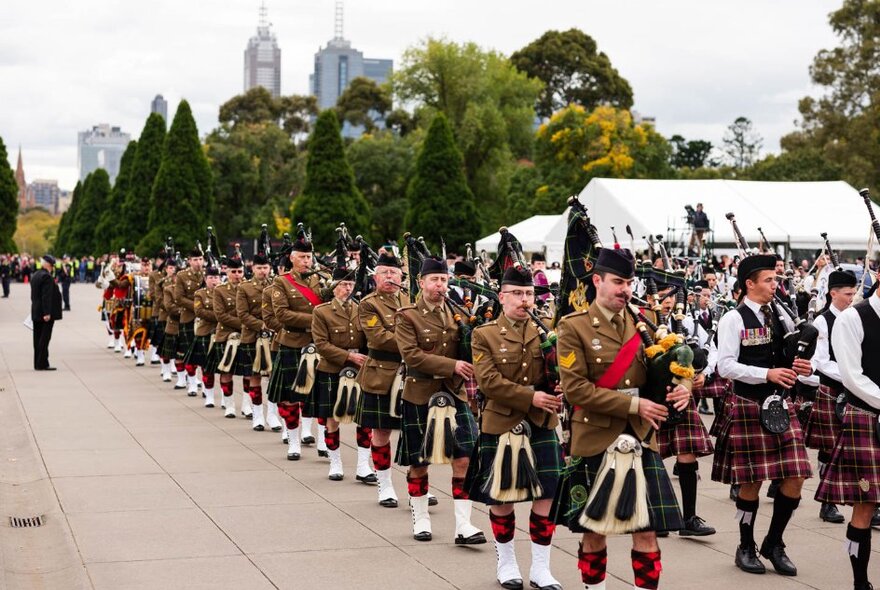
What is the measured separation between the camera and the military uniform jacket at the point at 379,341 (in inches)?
339

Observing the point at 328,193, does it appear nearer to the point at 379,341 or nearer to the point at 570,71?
the point at 570,71

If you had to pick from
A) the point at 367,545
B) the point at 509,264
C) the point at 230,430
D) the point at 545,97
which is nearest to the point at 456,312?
the point at 509,264

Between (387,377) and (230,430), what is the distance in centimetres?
466

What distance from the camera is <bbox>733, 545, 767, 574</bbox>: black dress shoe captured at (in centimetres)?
672

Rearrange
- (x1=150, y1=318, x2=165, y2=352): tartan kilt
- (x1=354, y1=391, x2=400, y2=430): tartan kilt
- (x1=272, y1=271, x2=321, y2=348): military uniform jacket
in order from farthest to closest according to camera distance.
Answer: (x1=150, y1=318, x2=165, y2=352): tartan kilt → (x1=272, y1=271, x2=321, y2=348): military uniform jacket → (x1=354, y1=391, x2=400, y2=430): tartan kilt

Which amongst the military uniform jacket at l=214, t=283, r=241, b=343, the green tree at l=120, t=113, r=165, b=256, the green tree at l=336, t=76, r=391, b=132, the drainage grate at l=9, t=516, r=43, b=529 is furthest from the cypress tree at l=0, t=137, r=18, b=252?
the drainage grate at l=9, t=516, r=43, b=529

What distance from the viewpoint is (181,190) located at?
52.2 m

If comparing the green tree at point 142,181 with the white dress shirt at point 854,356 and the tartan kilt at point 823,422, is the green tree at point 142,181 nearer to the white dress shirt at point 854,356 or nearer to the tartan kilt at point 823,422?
the tartan kilt at point 823,422

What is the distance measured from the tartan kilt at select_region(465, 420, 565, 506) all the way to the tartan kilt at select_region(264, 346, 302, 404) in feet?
14.8

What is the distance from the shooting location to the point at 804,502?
29.1 ft

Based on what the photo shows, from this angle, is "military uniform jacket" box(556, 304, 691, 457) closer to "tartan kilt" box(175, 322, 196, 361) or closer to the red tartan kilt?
the red tartan kilt

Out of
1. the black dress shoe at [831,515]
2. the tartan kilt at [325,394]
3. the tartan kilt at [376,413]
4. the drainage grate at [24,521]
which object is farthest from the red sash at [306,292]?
the black dress shoe at [831,515]

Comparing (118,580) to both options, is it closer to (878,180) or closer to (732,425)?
(732,425)

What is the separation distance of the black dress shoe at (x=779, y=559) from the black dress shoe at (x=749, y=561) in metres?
0.06
